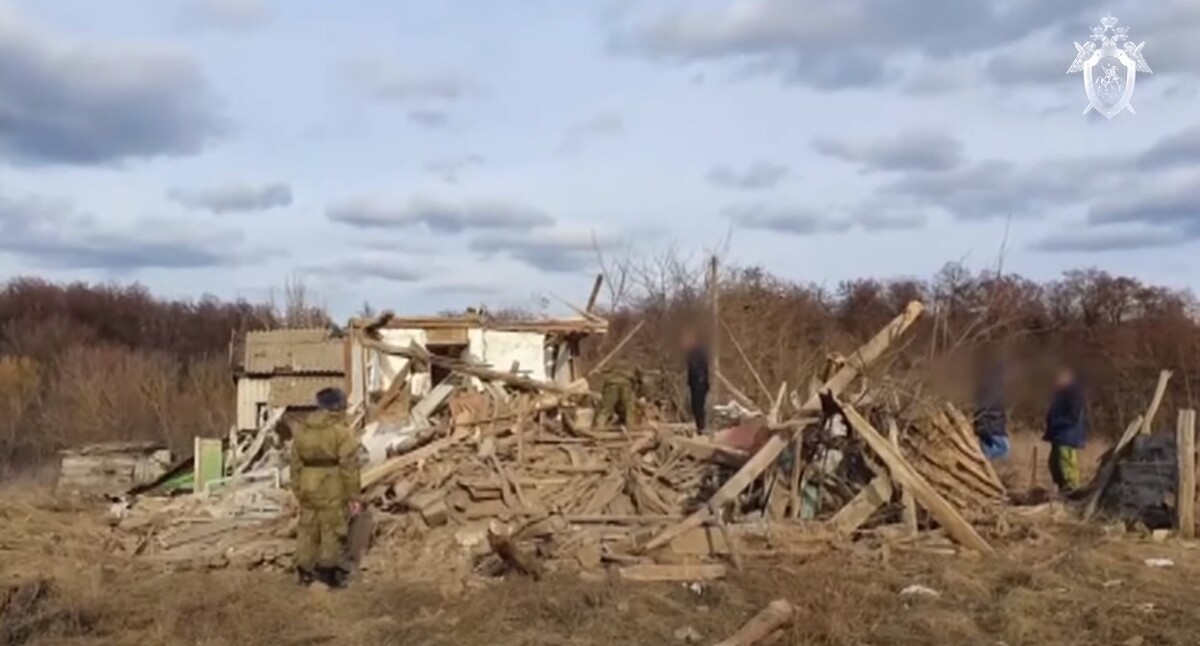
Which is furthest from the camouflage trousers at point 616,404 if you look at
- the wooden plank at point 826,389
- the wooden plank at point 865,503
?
the wooden plank at point 865,503

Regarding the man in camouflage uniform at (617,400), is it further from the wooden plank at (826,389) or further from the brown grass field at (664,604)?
the brown grass field at (664,604)

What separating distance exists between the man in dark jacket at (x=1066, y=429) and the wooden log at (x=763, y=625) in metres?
5.78

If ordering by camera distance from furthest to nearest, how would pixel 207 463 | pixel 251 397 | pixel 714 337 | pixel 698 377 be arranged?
pixel 251 397 < pixel 714 337 < pixel 207 463 < pixel 698 377

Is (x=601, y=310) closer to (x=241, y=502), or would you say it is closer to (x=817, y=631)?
(x=241, y=502)

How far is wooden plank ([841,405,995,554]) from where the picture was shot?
11.9 m

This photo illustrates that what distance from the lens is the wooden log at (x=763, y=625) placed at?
332 inches

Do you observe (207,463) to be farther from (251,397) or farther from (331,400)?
(331,400)

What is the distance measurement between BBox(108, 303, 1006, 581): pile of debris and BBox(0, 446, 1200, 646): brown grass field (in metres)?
0.49

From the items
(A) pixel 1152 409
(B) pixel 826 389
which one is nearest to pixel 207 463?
(B) pixel 826 389

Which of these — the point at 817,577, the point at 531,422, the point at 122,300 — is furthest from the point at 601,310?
the point at 122,300

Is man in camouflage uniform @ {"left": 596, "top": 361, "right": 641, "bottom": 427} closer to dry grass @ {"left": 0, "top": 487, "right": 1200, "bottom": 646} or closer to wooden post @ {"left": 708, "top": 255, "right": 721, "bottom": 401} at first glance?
wooden post @ {"left": 708, "top": 255, "right": 721, "bottom": 401}

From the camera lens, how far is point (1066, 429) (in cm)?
1407

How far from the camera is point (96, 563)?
12.7 meters

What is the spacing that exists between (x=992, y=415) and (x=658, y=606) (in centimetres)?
544
